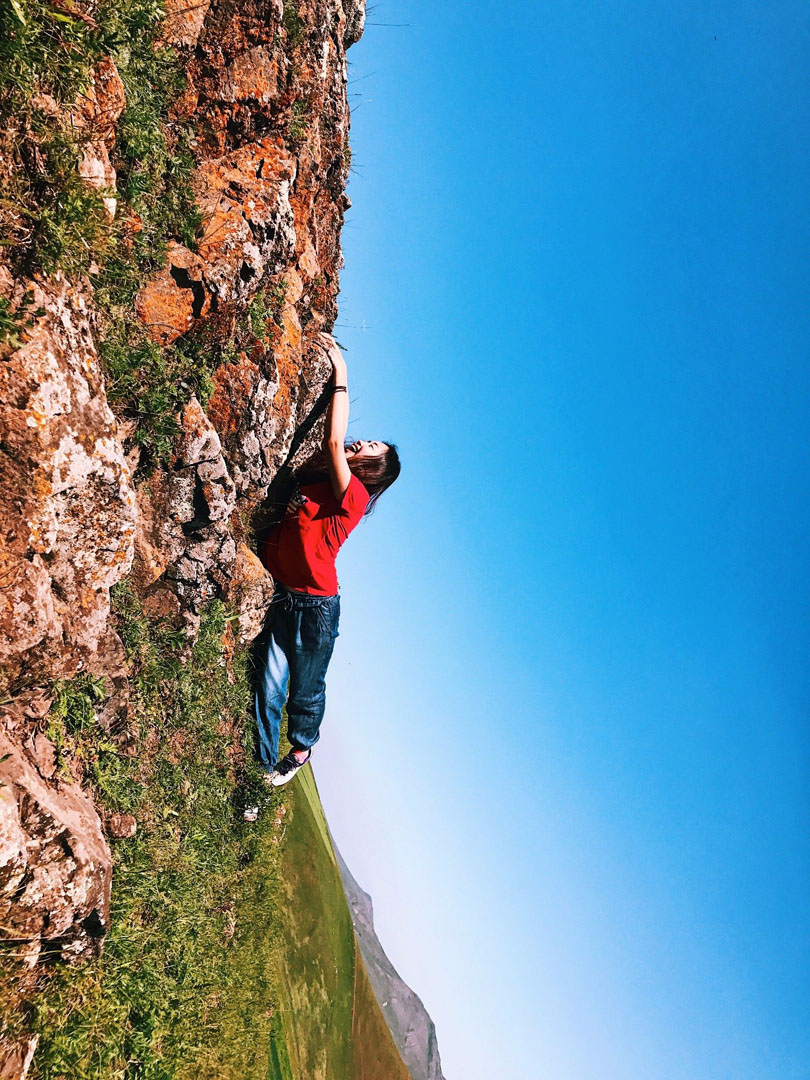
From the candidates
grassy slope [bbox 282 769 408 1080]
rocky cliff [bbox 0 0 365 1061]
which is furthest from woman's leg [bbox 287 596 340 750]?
grassy slope [bbox 282 769 408 1080]

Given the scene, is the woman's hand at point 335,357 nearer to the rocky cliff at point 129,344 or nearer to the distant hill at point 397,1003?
the rocky cliff at point 129,344

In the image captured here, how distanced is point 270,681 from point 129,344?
5127 millimetres

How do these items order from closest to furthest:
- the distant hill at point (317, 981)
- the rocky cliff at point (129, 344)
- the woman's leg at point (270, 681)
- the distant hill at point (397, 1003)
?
the rocky cliff at point (129, 344) < the woman's leg at point (270, 681) < the distant hill at point (317, 981) < the distant hill at point (397, 1003)

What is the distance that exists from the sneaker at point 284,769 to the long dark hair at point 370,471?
164 inches

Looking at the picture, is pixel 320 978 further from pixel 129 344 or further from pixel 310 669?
pixel 129 344

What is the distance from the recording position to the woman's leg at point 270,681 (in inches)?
343

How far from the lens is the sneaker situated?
9.09 meters

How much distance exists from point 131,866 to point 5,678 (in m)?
2.85

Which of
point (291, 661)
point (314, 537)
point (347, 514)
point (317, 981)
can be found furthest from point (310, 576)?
point (317, 981)

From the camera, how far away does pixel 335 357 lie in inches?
321

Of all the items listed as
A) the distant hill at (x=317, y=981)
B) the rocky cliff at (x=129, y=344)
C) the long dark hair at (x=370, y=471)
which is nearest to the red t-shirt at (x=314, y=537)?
the long dark hair at (x=370, y=471)

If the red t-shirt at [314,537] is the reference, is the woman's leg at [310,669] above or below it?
below

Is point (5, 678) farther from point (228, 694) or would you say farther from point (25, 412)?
point (228, 694)

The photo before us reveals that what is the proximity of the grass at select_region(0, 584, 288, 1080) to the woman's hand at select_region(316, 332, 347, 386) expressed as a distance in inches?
138
